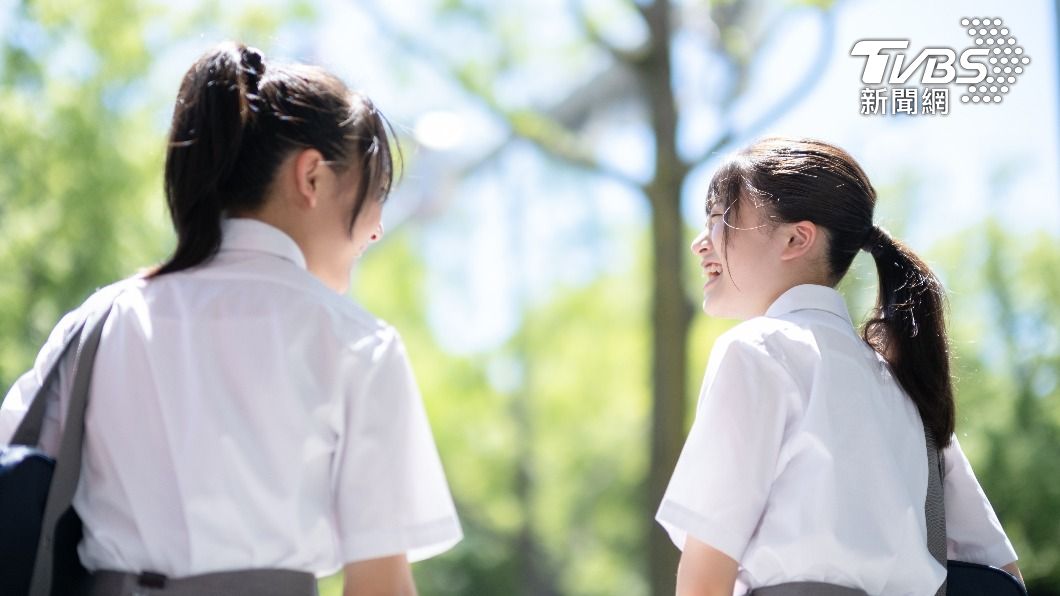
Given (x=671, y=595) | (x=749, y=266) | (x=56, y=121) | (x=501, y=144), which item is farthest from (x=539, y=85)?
(x=749, y=266)

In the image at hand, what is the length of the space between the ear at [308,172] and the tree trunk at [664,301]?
388 cm

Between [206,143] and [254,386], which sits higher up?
[206,143]

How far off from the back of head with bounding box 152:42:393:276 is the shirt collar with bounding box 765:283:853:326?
658mm

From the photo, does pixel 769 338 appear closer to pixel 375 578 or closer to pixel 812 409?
pixel 812 409

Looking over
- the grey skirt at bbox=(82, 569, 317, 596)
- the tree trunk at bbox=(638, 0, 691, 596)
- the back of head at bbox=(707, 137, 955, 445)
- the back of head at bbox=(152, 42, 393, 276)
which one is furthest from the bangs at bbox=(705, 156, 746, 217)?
the tree trunk at bbox=(638, 0, 691, 596)

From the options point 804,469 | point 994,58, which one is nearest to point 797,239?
point 804,469

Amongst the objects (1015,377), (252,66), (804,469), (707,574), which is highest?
(252,66)

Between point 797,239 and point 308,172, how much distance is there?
719mm

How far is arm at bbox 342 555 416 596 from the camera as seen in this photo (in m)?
1.38

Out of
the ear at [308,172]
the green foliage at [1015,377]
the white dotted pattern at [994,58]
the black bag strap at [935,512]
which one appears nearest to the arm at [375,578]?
the ear at [308,172]

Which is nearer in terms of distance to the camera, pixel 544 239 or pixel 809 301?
pixel 809 301

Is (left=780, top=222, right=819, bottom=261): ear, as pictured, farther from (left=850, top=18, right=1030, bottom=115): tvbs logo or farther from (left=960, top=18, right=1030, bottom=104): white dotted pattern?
(left=960, top=18, right=1030, bottom=104): white dotted pattern

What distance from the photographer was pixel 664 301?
539 cm

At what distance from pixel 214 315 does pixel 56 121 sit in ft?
16.3
